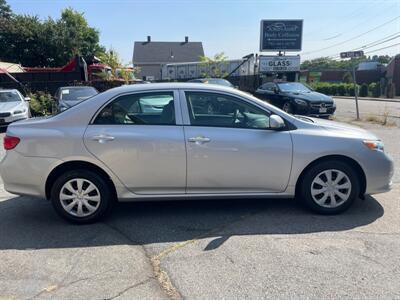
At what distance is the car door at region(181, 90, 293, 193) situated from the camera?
14.5ft

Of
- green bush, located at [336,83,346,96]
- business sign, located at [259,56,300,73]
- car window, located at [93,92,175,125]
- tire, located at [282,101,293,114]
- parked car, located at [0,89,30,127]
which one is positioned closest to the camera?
car window, located at [93,92,175,125]

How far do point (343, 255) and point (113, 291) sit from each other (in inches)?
83.5

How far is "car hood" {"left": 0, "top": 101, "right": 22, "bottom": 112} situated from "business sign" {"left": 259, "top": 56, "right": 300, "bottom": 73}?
13952 millimetres

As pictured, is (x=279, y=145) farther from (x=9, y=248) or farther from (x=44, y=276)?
(x=9, y=248)

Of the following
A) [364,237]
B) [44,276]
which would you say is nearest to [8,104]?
[44,276]

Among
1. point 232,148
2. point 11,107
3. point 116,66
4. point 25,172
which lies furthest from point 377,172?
point 116,66

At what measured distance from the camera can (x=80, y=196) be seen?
4.46 m

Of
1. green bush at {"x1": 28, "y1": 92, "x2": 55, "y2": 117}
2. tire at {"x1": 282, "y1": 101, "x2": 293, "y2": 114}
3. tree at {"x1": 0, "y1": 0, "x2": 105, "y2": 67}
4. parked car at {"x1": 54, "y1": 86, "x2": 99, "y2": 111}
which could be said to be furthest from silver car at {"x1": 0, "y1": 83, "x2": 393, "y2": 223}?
tree at {"x1": 0, "y1": 0, "x2": 105, "y2": 67}

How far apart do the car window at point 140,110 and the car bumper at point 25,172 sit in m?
0.76

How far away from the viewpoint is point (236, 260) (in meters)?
3.61

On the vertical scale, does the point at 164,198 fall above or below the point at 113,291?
above

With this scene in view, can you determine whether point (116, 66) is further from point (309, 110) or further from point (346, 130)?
point (346, 130)

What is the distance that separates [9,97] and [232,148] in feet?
38.9

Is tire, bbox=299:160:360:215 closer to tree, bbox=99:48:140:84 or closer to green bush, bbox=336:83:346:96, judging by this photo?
tree, bbox=99:48:140:84
